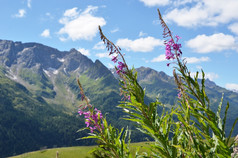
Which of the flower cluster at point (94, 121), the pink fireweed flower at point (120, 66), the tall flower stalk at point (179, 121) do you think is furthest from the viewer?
the flower cluster at point (94, 121)

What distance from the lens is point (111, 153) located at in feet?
14.1

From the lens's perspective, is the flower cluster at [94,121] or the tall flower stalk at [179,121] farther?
the flower cluster at [94,121]

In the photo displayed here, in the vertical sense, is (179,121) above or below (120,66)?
below

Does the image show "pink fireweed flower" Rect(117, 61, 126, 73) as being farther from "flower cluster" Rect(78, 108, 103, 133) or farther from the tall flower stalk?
"flower cluster" Rect(78, 108, 103, 133)

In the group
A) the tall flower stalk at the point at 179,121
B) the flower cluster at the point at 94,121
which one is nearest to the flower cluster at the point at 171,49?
the tall flower stalk at the point at 179,121

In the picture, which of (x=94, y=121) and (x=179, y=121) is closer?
(x=179, y=121)

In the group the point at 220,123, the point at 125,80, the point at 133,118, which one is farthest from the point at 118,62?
the point at 220,123

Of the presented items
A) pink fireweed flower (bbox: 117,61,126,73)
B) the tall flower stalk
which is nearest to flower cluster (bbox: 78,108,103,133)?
the tall flower stalk

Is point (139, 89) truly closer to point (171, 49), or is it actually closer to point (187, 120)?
point (187, 120)

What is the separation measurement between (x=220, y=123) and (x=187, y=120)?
0.59 m

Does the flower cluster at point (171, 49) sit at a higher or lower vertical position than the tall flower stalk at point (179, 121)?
higher

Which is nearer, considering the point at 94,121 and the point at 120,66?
the point at 120,66

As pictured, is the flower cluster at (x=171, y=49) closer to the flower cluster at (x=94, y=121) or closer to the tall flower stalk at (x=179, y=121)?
the tall flower stalk at (x=179, y=121)

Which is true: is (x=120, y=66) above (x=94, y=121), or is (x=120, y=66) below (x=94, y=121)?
above
